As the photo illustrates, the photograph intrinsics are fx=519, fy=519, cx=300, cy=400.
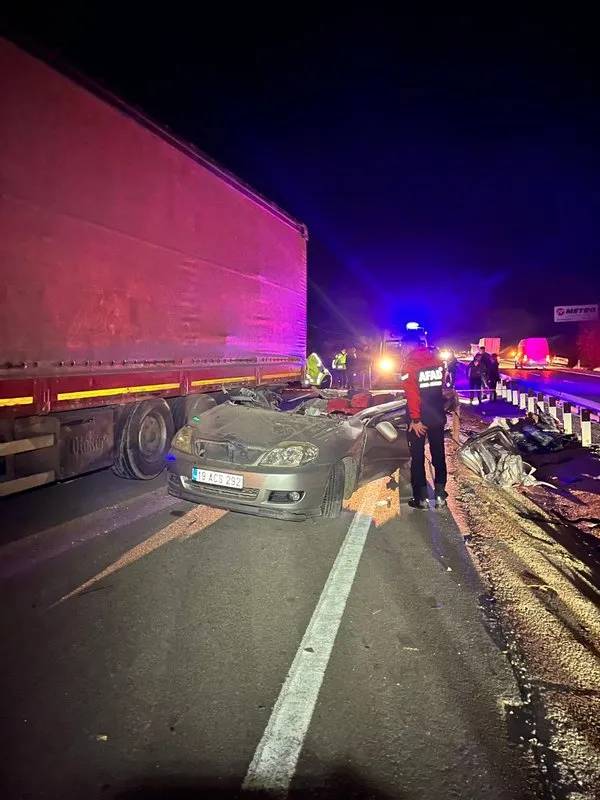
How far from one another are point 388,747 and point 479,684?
66 centimetres

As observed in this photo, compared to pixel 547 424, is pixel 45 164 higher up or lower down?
higher up

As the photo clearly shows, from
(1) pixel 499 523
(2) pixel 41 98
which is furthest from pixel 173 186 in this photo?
(1) pixel 499 523

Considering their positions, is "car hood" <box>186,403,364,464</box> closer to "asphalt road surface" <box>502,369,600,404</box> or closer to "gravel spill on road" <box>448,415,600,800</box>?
"gravel spill on road" <box>448,415,600,800</box>

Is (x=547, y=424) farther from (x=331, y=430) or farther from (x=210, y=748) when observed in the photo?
(x=210, y=748)

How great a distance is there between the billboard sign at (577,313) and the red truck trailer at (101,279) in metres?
32.5

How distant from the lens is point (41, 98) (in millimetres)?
4750

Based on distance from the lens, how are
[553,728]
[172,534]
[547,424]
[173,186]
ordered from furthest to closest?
[547,424] < [173,186] < [172,534] < [553,728]

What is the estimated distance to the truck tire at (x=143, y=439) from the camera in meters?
6.41

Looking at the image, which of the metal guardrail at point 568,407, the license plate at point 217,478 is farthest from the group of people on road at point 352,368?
the license plate at point 217,478

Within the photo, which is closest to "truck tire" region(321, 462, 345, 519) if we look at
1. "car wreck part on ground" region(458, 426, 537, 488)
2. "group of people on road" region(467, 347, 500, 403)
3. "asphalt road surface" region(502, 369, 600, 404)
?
"car wreck part on ground" region(458, 426, 537, 488)

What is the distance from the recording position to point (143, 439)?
6.73m

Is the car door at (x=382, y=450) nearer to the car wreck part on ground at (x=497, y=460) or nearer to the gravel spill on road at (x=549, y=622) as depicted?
the gravel spill on road at (x=549, y=622)

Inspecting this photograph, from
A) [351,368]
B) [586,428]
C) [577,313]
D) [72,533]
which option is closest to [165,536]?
[72,533]

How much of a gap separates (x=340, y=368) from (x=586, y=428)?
1071cm
